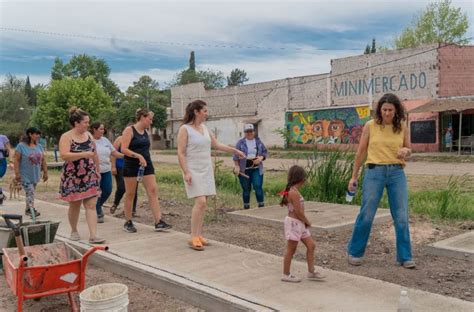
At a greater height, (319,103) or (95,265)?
(319,103)

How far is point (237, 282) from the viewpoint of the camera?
4.94m

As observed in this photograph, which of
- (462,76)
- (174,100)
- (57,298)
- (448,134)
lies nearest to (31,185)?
(57,298)

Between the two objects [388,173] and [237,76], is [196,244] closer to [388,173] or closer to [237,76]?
[388,173]

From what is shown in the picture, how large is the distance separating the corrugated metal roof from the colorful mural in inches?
190

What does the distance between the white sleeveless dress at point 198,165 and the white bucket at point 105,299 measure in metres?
2.09

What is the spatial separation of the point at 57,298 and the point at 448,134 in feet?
89.7

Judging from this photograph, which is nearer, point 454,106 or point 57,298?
point 57,298

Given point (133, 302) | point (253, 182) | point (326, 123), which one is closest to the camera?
point (133, 302)

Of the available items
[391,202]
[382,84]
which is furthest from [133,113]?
[391,202]

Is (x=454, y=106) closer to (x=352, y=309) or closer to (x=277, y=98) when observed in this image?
(x=277, y=98)

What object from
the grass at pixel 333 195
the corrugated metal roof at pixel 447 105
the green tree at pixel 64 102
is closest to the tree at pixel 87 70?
the green tree at pixel 64 102

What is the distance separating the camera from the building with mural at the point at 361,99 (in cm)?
2959

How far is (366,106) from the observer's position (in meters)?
34.2

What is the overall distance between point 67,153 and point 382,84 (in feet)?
95.7
